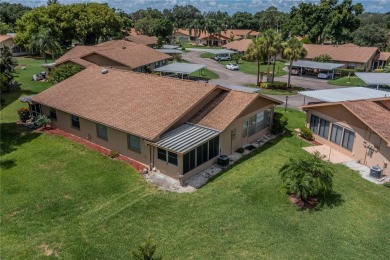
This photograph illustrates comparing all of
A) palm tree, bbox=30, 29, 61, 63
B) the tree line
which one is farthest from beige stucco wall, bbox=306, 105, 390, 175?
the tree line

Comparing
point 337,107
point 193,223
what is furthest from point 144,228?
point 337,107

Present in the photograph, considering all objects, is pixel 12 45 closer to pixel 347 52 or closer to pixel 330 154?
pixel 347 52

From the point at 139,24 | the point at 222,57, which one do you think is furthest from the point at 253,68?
the point at 139,24

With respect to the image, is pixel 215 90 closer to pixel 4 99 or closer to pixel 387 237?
pixel 387 237

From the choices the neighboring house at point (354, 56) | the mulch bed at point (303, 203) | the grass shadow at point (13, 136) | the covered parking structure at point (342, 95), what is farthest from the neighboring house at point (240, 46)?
the mulch bed at point (303, 203)

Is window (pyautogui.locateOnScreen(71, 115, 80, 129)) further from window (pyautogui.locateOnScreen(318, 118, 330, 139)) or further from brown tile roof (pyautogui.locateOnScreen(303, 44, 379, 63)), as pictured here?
brown tile roof (pyautogui.locateOnScreen(303, 44, 379, 63))

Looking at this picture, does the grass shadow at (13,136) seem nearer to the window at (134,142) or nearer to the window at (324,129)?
the window at (134,142)
